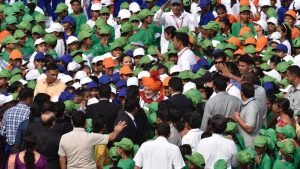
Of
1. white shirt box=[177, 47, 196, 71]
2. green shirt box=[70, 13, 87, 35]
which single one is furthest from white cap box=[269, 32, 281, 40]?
green shirt box=[70, 13, 87, 35]

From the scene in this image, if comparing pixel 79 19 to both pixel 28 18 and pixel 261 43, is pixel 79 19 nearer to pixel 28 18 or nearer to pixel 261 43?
pixel 28 18

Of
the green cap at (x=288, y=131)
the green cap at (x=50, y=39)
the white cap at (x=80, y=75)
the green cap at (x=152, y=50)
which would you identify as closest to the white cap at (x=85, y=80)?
the white cap at (x=80, y=75)

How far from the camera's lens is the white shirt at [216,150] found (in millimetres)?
18094

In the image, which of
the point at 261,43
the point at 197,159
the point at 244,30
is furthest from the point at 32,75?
the point at 197,159

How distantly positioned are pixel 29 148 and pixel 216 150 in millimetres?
2557

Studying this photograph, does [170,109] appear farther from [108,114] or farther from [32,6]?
[32,6]

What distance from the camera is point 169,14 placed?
2638cm

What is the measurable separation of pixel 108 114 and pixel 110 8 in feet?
29.9

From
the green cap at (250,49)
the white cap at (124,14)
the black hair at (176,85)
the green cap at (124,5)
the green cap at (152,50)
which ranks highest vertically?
the black hair at (176,85)

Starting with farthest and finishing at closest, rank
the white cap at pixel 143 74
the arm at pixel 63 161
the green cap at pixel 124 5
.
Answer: the green cap at pixel 124 5 < the white cap at pixel 143 74 < the arm at pixel 63 161

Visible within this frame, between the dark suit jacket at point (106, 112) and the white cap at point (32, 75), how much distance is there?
3670 millimetres

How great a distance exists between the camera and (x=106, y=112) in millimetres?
19859

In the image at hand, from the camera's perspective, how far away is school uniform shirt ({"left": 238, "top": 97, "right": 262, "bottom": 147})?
19.2 meters

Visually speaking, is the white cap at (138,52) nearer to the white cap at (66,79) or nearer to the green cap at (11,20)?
the white cap at (66,79)
